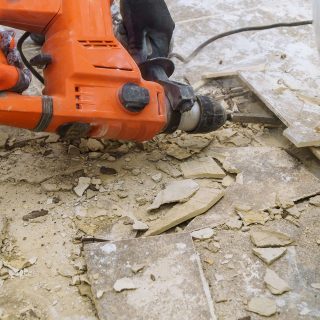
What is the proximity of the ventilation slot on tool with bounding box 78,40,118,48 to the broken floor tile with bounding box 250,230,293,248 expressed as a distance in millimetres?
820

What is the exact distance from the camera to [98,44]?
5.63ft

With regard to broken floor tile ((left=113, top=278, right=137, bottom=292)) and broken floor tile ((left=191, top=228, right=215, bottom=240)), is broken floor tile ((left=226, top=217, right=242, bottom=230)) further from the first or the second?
broken floor tile ((left=113, top=278, right=137, bottom=292))

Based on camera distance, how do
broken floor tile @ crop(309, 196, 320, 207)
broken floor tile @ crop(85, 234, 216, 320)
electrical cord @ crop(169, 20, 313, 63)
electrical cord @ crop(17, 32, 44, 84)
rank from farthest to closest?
electrical cord @ crop(169, 20, 313, 63) → electrical cord @ crop(17, 32, 44, 84) → broken floor tile @ crop(309, 196, 320, 207) → broken floor tile @ crop(85, 234, 216, 320)

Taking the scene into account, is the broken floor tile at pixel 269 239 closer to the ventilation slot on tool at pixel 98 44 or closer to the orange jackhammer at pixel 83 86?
the orange jackhammer at pixel 83 86

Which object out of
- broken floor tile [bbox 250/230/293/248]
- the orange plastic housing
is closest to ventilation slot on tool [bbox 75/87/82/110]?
the orange plastic housing

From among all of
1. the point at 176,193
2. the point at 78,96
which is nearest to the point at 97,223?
the point at 176,193

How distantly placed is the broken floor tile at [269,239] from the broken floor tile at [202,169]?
12.4 inches

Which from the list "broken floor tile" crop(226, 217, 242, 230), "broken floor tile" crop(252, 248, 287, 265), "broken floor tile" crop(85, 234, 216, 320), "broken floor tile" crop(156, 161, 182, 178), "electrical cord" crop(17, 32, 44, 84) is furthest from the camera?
"electrical cord" crop(17, 32, 44, 84)

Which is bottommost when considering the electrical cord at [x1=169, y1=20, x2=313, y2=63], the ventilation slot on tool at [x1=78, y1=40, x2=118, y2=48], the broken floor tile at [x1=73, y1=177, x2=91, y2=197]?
the broken floor tile at [x1=73, y1=177, x2=91, y2=197]

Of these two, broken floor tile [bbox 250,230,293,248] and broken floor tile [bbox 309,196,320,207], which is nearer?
broken floor tile [bbox 250,230,293,248]

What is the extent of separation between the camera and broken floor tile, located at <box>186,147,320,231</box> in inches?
69.2

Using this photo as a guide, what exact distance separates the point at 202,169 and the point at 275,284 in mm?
568

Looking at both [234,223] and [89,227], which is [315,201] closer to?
[234,223]

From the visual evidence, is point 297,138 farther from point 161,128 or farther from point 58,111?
point 58,111
